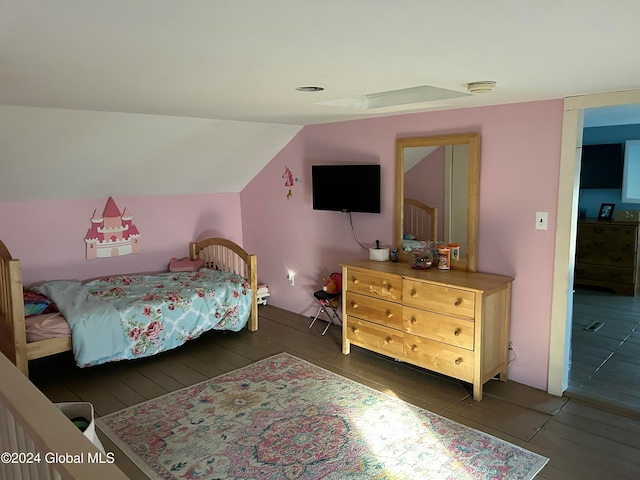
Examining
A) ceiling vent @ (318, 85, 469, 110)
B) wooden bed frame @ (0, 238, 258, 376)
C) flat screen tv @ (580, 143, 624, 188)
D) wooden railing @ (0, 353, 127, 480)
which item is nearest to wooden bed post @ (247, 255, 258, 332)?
wooden bed frame @ (0, 238, 258, 376)

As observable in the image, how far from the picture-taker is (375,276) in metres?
3.83

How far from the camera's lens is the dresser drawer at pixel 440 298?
326cm

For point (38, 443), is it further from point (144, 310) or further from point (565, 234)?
point (565, 234)

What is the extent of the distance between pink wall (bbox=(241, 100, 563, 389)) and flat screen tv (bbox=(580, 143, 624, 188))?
11.2ft

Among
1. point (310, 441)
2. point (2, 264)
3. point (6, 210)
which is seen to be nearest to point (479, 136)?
point (310, 441)

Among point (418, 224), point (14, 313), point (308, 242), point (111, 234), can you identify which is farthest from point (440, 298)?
point (111, 234)

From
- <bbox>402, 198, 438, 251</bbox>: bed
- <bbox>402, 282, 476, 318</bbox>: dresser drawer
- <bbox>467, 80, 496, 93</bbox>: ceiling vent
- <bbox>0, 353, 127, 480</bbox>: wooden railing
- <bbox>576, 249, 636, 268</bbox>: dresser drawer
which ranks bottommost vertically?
<bbox>576, 249, 636, 268</bbox>: dresser drawer

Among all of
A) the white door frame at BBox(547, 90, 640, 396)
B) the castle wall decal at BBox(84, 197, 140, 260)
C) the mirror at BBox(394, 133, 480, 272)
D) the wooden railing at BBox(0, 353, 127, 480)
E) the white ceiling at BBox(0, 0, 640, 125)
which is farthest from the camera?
the castle wall decal at BBox(84, 197, 140, 260)

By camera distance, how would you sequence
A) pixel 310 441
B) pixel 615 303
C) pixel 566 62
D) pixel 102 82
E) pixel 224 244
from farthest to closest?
pixel 615 303, pixel 224 244, pixel 310 441, pixel 102 82, pixel 566 62

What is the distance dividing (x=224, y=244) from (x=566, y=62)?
146 inches

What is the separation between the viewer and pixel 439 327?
11.2ft

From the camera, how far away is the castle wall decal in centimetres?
468

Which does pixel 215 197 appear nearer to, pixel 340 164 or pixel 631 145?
pixel 340 164

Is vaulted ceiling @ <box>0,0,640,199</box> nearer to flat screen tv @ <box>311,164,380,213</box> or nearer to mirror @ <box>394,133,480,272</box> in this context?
mirror @ <box>394,133,480,272</box>
